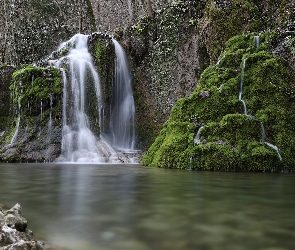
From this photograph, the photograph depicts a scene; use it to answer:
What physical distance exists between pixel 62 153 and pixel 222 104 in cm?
731

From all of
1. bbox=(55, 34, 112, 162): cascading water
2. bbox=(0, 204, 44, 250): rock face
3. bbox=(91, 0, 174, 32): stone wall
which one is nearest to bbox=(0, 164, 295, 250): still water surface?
bbox=(0, 204, 44, 250): rock face

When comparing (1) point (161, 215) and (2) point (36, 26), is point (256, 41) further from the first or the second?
(2) point (36, 26)

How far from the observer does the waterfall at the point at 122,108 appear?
16578 mm

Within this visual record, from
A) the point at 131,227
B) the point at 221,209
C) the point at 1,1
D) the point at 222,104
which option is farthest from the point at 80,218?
the point at 1,1

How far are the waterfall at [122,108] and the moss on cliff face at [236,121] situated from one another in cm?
637

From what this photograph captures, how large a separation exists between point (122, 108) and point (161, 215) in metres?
14.3

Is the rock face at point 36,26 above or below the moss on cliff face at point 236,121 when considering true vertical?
above

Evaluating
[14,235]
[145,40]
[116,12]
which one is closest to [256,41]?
[145,40]

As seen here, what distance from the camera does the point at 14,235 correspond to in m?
2.19

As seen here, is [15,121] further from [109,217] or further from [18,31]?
[109,217]

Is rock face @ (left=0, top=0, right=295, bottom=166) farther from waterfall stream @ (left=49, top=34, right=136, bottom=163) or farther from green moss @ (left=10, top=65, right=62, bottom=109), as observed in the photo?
waterfall stream @ (left=49, top=34, right=136, bottom=163)

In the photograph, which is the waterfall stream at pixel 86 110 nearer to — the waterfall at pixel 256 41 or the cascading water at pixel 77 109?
the cascading water at pixel 77 109

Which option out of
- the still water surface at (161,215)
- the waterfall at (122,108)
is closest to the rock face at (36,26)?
the waterfall at (122,108)

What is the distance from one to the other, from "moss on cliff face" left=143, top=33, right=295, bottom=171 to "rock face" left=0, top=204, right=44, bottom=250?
598 centimetres
